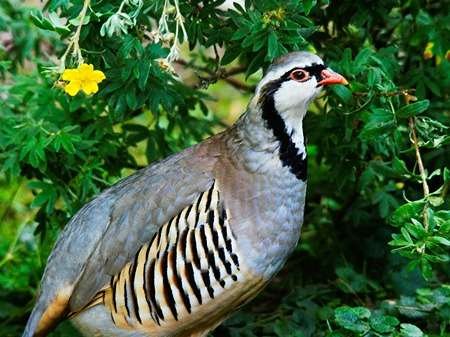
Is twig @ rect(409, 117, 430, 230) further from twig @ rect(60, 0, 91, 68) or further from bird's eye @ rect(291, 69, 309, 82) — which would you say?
twig @ rect(60, 0, 91, 68)

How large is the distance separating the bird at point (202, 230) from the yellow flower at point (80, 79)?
1.77ft

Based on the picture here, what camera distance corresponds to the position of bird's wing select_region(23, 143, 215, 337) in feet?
10.9

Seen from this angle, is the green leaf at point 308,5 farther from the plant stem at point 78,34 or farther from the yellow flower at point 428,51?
the yellow flower at point 428,51

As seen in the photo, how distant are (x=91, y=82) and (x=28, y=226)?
2.39 metres

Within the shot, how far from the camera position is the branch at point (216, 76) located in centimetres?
355

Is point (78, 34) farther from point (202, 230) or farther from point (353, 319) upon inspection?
point (353, 319)

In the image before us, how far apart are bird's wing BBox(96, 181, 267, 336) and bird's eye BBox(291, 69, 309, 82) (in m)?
0.44

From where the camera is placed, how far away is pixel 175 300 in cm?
327

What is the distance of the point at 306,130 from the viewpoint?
12.6 ft

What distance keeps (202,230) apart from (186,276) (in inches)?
6.1

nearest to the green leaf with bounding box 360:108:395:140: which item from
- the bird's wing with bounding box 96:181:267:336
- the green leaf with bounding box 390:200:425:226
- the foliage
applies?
the foliage

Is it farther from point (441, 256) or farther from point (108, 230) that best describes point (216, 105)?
point (441, 256)

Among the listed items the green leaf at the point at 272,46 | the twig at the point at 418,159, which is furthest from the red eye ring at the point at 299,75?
the twig at the point at 418,159

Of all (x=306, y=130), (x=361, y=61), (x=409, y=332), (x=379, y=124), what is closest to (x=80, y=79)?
(x=379, y=124)
